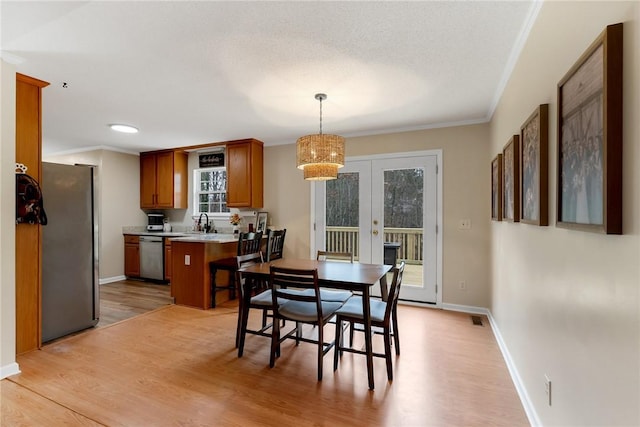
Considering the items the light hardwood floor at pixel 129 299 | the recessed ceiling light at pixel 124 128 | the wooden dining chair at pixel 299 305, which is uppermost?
the recessed ceiling light at pixel 124 128

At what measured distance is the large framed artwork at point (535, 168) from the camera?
5.25ft

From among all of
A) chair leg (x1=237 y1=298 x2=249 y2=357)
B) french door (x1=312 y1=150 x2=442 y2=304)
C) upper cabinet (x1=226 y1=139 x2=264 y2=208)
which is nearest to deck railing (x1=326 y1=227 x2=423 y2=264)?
french door (x1=312 y1=150 x2=442 y2=304)

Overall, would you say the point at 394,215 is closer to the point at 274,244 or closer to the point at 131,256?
the point at 274,244

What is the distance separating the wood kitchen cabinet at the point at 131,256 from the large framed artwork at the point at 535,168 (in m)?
5.89

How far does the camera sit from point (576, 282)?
129 cm

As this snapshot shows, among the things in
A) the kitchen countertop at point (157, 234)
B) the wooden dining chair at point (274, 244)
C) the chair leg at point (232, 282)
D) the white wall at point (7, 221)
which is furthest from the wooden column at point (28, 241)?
the kitchen countertop at point (157, 234)

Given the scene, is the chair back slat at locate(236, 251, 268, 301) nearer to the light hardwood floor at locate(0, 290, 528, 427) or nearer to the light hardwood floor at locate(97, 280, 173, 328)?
the light hardwood floor at locate(0, 290, 528, 427)

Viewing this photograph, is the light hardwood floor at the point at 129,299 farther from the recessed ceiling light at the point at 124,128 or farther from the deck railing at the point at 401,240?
the deck railing at the point at 401,240

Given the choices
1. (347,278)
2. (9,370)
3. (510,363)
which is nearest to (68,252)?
(9,370)

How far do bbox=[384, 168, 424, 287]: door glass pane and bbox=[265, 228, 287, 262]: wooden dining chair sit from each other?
5.00 feet

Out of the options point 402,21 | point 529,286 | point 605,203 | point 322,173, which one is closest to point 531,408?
point 529,286

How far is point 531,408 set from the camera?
6.07 ft

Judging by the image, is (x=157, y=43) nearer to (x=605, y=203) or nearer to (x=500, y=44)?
(x=500, y=44)

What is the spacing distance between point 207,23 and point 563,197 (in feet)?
7.19
